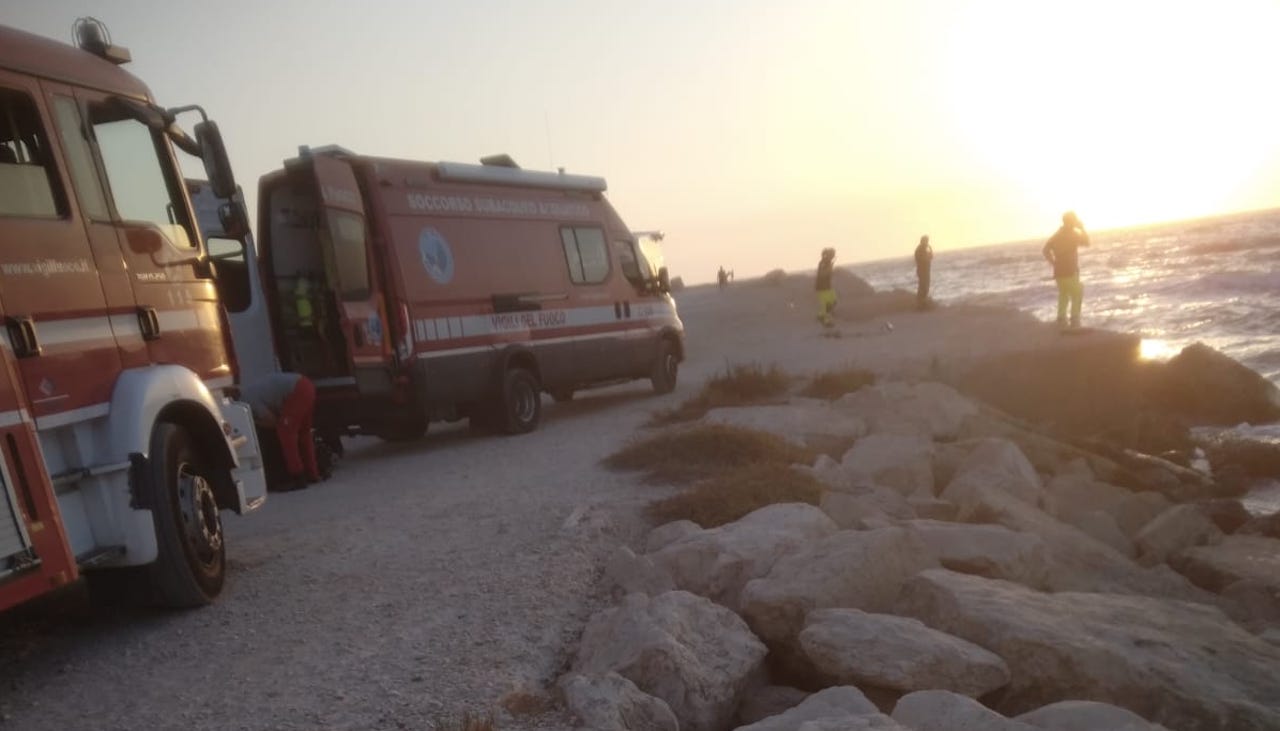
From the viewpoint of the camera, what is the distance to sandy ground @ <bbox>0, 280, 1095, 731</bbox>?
4.45m

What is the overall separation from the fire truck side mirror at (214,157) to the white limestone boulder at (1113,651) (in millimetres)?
4558

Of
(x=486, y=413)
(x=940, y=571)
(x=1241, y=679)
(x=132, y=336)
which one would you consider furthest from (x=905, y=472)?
(x=132, y=336)

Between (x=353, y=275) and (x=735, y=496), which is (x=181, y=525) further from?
(x=353, y=275)

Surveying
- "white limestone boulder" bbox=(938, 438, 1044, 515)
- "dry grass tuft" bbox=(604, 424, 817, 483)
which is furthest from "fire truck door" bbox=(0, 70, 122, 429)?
"white limestone boulder" bbox=(938, 438, 1044, 515)

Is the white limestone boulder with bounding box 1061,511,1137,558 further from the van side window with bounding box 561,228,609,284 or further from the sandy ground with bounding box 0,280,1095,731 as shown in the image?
the van side window with bounding box 561,228,609,284

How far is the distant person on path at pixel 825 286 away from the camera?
23403 millimetres

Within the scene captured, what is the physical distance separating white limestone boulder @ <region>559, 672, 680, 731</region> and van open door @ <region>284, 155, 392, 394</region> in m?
6.81

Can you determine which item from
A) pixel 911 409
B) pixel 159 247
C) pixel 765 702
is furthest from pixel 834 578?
pixel 911 409

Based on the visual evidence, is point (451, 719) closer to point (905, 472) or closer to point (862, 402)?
point (905, 472)

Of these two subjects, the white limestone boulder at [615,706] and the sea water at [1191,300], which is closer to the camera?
the white limestone boulder at [615,706]

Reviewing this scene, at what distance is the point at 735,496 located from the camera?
24.2ft

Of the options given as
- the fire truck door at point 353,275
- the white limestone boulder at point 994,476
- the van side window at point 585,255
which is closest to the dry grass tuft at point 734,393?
the van side window at point 585,255

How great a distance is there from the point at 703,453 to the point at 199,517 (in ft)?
14.4

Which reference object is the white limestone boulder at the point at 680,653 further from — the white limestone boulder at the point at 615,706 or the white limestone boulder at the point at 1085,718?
the white limestone boulder at the point at 1085,718
